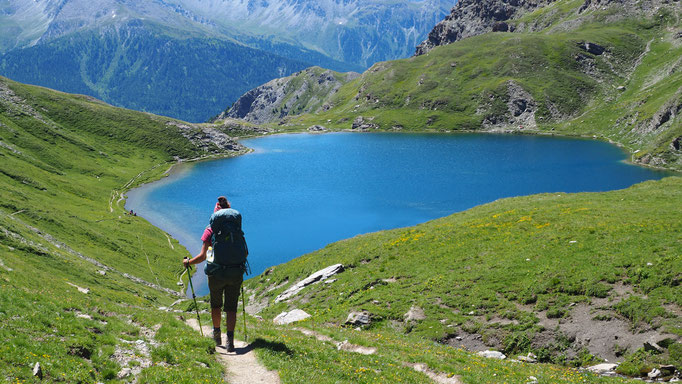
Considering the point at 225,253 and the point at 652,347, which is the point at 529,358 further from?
the point at 225,253

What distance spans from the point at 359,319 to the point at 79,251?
4523 centimetres

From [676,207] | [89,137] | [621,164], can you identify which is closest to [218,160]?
[89,137]

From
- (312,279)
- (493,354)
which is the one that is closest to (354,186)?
(312,279)

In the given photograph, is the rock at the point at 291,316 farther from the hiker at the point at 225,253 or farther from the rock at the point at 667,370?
the rock at the point at 667,370

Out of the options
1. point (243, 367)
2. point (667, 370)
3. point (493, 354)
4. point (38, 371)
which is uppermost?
point (38, 371)

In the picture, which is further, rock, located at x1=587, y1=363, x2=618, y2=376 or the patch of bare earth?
the patch of bare earth

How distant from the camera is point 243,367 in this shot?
14.8 m

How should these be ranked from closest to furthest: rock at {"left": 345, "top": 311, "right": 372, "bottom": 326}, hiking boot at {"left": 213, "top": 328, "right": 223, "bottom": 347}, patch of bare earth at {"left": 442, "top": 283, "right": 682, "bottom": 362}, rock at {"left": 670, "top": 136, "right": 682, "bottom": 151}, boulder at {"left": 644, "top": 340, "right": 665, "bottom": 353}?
hiking boot at {"left": 213, "top": 328, "right": 223, "bottom": 347} → boulder at {"left": 644, "top": 340, "right": 665, "bottom": 353} → patch of bare earth at {"left": 442, "top": 283, "right": 682, "bottom": 362} → rock at {"left": 345, "top": 311, "right": 372, "bottom": 326} → rock at {"left": 670, "top": 136, "right": 682, "bottom": 151}

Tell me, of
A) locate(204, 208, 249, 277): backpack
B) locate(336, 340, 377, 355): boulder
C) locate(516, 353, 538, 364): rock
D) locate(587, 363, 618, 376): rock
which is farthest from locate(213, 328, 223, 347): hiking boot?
locate(587, 363, 618, 376): rock

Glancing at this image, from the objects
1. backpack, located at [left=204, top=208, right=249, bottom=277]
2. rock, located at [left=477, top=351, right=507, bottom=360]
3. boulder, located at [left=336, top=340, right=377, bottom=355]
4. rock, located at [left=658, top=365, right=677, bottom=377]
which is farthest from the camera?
rock, located at [left=477, top=351, right=507, bottom=360]

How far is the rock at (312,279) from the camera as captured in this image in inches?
1476

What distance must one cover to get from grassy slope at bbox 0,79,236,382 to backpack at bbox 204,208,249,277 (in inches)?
122

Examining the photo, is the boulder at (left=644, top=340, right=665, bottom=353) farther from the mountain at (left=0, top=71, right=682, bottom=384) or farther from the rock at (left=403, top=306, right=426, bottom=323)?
the rock at (left=403, top=306, right=426, bottom=323)

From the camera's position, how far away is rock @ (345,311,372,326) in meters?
26.7
